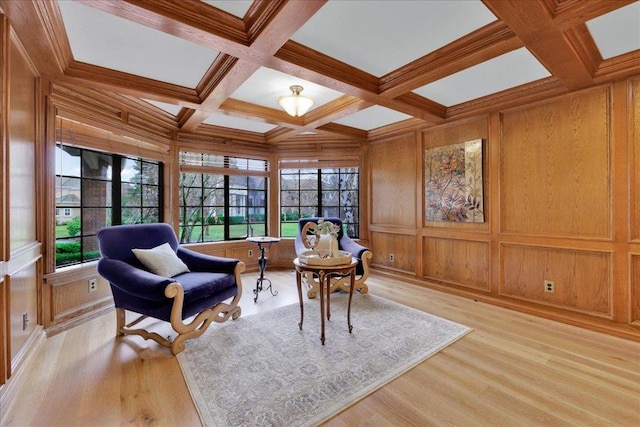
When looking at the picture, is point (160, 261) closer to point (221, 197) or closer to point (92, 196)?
point (92, 196)

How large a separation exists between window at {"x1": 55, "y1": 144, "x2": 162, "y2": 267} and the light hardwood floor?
888 millimetres

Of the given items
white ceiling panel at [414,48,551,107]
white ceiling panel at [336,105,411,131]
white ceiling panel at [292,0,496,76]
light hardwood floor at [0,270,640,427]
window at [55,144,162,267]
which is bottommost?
light hardwood floor at [0,270,640,427]

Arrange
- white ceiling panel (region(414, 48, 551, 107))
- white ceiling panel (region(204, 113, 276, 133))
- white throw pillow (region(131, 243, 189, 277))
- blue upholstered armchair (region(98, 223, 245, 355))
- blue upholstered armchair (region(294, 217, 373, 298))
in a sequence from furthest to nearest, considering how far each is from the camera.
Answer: white ceiling panel (region(204, 113, 276, 133)) < blue upholstered armchair (region(294, 217, 373, 298)) < white throw pillow (region(131, 243, 189, 277)) < white ceiling panel (region(414, 48, 551, 107)) < blue upholstered armchair (region(98, 223, 245, 355))

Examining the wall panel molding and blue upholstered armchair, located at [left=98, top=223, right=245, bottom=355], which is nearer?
blue upholstered armchair, located at [left=98, top=223, right=245, bottom=355]

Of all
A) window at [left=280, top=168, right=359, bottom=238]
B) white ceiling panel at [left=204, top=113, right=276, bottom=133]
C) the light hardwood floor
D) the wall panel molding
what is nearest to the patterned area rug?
the light hardwood floor

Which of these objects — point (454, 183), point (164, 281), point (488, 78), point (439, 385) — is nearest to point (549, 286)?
point (454, 183)

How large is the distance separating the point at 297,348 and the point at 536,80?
3.44 metres

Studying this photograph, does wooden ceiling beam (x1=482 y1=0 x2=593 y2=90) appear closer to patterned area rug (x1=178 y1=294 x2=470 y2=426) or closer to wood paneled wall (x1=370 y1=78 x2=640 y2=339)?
wood paneled wall (x1=370 y1=78 x2=640 y2=339)

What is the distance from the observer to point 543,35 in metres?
1.91

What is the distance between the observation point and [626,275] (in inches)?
101

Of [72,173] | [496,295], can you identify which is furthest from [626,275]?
[72,173]

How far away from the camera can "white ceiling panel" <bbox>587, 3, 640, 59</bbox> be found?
1.88 meters

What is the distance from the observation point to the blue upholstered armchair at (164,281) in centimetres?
224

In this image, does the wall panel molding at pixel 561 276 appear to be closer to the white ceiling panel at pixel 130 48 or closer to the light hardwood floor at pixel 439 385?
the light hardwood floor at pixel 439 385
